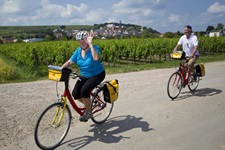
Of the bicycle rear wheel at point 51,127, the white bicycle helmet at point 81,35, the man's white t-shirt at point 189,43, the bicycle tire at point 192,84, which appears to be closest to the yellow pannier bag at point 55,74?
the bicycle rear wheel at point 51,127

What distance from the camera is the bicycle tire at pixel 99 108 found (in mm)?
4656

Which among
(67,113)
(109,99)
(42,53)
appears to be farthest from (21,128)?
(42,53)

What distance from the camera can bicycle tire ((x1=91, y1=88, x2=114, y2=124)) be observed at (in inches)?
183

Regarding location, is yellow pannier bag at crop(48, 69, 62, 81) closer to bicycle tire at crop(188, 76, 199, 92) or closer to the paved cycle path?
the paved cycle path

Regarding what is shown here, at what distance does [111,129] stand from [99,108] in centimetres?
50

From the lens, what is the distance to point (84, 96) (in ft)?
13.8

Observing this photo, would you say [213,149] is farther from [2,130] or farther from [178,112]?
[2,130]

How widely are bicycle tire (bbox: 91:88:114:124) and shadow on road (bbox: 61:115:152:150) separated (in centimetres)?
12

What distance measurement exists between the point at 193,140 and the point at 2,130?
364 cm

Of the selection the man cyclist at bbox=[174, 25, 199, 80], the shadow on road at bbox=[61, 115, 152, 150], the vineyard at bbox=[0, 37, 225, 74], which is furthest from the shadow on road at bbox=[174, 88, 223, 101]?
the vineyard at bbox=[0, 37, 225, 74]

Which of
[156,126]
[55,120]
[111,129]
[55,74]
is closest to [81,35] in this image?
[55,74]

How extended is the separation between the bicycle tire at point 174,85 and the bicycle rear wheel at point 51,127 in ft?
11.6

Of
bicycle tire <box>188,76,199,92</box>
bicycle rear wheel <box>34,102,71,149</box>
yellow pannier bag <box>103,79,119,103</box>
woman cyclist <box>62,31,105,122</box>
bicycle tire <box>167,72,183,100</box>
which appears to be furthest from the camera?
bicycle tire <box>188,76,199,92</box>

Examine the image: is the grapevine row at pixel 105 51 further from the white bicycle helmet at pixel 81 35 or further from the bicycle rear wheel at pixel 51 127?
the white bicycle helmet at pixel 81 35
